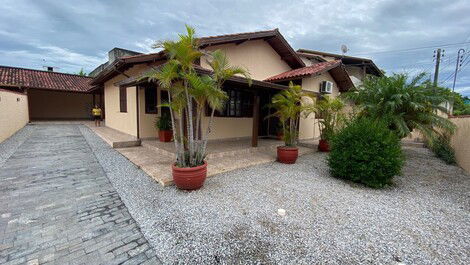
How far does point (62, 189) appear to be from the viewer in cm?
396

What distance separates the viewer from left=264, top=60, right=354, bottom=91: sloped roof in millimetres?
8473

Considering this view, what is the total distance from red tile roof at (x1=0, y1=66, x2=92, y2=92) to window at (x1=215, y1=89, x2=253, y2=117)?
14.3m

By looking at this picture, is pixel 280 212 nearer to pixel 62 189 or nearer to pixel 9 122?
pixel 62 189

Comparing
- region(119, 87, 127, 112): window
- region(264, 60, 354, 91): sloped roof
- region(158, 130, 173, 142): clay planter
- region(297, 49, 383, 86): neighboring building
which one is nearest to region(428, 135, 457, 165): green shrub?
region(264, 60, 354, 91): sloped roof

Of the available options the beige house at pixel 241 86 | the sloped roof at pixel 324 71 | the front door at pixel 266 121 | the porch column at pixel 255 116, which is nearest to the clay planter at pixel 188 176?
the porch column at pixel 255 116

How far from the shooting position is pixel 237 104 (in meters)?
8.80

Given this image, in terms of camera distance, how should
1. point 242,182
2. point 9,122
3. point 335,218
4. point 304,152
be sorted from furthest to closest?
point 9,122 < point 304,152 < point 242,182 < point 335,218

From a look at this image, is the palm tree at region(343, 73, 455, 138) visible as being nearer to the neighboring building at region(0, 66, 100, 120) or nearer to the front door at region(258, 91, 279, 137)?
the front door at region(258, 91, 279, 137)

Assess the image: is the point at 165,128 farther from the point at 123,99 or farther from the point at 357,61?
the point at 357,61

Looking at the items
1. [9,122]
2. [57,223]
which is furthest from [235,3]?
[9,122]

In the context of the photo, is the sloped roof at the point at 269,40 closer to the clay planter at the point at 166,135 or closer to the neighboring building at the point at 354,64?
the clay planter at the point at 166,135

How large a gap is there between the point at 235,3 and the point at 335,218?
8.44 m

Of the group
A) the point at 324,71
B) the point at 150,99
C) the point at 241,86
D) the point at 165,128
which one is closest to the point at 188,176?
the point at 241,86

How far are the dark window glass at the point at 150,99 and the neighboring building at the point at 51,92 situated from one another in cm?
1142
